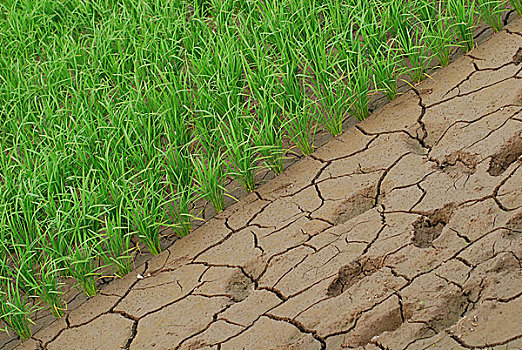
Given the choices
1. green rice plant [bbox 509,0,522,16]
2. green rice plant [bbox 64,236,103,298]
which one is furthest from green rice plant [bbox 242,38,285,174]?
green rice plant [bbox 509,0,522,16]

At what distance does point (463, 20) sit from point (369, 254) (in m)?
1.55

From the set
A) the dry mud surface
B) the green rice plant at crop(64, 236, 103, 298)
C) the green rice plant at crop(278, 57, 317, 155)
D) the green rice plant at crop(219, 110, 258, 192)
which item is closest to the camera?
the dry mud surface

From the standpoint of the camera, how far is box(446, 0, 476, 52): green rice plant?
3672mm

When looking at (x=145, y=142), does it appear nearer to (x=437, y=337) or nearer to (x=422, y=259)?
(x=422, y=259)

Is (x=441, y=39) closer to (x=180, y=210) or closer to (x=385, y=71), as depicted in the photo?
(x=385, y=71)

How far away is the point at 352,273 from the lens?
2.81 meters

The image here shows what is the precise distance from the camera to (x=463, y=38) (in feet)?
12.4

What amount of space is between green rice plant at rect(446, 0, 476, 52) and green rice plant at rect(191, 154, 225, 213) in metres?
1.44

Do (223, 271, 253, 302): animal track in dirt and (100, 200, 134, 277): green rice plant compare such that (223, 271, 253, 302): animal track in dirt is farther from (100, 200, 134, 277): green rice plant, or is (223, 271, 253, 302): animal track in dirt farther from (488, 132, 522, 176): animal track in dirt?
(488, 132, 522, 176): animal track in dirt

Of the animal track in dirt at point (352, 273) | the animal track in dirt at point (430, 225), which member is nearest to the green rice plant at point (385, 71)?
the animal track in dirt at point (430, 225)

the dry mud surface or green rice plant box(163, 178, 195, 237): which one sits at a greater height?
green rice plant box(163, 178, 195, 237)

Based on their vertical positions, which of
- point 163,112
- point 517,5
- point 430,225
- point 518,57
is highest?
point 163,112

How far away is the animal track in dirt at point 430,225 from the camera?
284 centimetres

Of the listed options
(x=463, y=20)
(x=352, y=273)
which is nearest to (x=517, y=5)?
(x=463, y=20)
